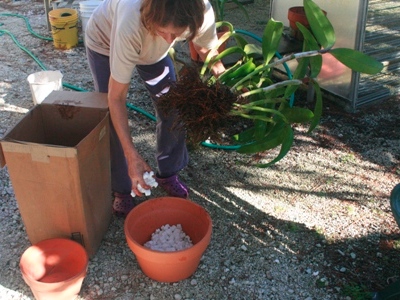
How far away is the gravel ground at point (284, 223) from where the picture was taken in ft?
6.20

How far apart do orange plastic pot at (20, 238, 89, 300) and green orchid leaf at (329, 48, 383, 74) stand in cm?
121

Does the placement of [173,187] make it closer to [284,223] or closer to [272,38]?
[284,223]

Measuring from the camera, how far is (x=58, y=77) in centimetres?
312

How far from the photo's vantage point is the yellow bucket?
3.96 meters

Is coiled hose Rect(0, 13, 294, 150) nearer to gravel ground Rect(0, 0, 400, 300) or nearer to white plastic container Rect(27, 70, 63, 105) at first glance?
gravel ground Rect(0, 0, 400, 300)

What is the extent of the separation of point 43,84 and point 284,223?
1.72 meters

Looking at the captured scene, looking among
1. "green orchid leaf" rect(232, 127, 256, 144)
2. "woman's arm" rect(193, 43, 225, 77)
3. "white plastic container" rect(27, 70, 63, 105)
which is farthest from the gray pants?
"white plastic container" rect(27, 70, 63, 105)

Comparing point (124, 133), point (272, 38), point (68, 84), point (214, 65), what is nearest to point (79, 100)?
point (124, 133)

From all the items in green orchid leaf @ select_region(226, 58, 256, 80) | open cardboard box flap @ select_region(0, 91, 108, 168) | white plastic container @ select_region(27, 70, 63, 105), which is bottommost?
white plastic container @ select_region(27, 70, 63, 105)

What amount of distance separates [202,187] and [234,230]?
36cm

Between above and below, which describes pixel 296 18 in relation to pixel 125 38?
below

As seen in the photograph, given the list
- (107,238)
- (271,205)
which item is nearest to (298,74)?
(271,205)

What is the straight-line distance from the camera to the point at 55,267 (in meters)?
1.84

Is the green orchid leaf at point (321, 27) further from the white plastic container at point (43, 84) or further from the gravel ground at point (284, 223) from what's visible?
the white plastic container at point (43, 84)
